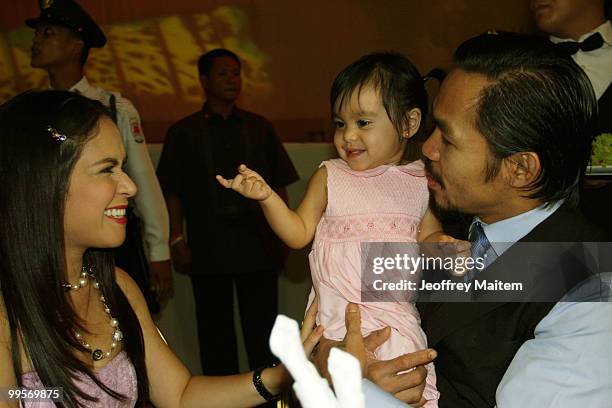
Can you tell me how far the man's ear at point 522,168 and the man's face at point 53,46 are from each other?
2.07m

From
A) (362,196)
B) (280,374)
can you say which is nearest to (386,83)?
(362,196)

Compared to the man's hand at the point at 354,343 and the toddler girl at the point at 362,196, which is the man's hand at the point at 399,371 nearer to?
the man's hand at the point at 354,343

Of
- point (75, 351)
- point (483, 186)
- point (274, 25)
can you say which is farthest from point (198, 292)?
point (483, 186)

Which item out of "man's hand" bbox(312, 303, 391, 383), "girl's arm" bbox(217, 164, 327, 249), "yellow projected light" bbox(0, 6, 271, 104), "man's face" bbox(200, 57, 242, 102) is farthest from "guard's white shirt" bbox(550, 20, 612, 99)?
"yellow projected light" bbox(0, 6, 271, 104)

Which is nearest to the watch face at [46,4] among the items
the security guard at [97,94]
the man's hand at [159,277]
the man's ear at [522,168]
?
the security guard at [97,94]

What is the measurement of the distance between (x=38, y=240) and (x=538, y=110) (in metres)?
0.99

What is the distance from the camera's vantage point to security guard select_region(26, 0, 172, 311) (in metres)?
2.91

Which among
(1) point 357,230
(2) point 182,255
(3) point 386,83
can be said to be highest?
(3) point 386,83

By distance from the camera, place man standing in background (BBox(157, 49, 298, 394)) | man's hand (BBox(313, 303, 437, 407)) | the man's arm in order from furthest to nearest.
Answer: man standing in background (BBox(157, 49, 298, 394)) → man's hand (BBox(313, 303, 437, 407)) → the man's arm

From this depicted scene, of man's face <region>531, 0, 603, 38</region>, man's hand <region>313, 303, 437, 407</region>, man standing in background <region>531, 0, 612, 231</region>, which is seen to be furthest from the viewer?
man's face <region>531, 0, 603, 38</region>

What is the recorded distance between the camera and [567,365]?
1.27m

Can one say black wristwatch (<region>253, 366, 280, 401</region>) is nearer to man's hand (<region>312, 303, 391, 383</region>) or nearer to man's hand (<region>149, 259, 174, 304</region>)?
man's hand (<region>312, 303, 391, 383</region>)

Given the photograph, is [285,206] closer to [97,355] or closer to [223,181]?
[223,181]

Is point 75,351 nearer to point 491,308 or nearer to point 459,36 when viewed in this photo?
point 491,308
